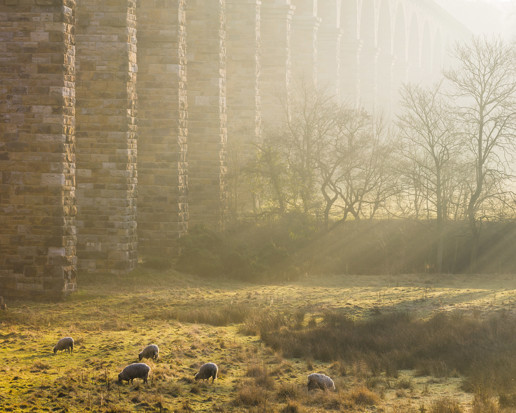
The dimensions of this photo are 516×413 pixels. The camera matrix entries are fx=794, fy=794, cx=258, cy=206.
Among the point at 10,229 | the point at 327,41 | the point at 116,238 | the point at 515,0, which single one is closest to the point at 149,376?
the point at 10,229

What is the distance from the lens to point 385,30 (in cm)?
6053

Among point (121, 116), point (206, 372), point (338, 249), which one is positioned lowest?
point (206, 372)

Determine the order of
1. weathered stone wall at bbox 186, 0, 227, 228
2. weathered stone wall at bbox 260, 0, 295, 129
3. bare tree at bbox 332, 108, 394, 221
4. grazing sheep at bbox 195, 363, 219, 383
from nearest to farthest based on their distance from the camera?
grazing sheep at bbox 195, 363, 219, 383, weathered stone wall at bbox 186, 0, 227, 228, bare tree at bbox 332, 108, 394, 221, weathered stone wall at bbox 260, 0, 295, 129

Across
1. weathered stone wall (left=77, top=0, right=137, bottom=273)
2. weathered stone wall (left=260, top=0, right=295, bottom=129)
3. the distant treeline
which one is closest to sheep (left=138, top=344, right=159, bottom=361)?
weathered stone wall (left=77, top=0, right=137, bottom=273)

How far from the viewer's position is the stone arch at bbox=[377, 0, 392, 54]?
59.7 m

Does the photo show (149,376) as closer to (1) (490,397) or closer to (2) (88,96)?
(1) (490,397)

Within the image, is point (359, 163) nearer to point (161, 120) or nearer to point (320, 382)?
point (161, 120)

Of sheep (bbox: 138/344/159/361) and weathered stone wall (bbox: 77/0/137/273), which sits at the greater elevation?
weathered stone wall (bbox: 77/0/137/273)

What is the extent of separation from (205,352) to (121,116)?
8.63m

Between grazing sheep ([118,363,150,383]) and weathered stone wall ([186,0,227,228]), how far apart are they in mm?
14545

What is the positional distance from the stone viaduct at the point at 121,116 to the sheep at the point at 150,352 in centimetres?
539

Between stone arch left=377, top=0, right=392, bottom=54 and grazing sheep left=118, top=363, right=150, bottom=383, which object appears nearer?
grazing sheep left=118, top=363, right=150, bottom=383

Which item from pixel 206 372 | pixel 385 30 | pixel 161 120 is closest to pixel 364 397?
pixel 206 372

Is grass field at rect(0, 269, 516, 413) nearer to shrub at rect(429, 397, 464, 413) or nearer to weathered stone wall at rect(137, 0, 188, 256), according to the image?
→ shrub at rect(429, 397, 464, 413)
